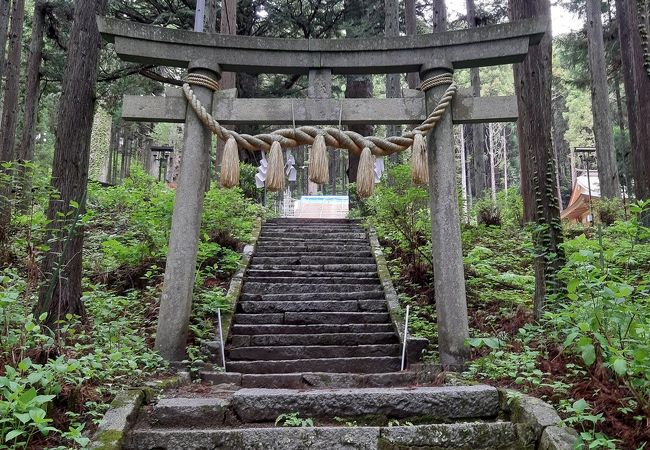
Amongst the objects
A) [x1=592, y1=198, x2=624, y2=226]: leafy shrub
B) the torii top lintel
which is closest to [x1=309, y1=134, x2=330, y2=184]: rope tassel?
the torii top lintel

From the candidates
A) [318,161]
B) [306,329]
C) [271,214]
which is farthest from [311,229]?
[318,161]

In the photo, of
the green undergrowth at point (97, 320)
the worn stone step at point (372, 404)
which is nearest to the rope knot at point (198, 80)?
the green undergrowth at point (97, 320)

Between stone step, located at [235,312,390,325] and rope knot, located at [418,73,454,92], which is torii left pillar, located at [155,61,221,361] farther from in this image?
rope knot, located at [418,73,454,92]

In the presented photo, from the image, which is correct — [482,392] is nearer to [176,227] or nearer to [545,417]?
[545,417]

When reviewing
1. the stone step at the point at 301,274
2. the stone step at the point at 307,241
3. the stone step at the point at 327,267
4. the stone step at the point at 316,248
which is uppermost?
the stone step at the point at 307,241

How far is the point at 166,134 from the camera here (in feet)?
119

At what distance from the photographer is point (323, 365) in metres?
5.18

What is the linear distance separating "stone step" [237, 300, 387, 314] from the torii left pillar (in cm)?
151

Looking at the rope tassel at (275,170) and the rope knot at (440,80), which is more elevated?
the rope knot at (440,80)

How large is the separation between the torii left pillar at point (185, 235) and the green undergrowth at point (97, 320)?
26 centimetres

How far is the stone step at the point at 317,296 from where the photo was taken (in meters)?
6.71

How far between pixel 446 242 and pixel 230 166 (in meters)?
2.39

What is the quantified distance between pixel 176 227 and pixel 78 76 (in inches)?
78.5

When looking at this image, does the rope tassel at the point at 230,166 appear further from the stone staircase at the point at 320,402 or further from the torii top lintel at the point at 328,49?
the stone staircase at the point at 320,402
